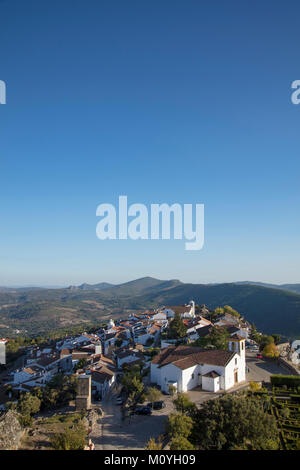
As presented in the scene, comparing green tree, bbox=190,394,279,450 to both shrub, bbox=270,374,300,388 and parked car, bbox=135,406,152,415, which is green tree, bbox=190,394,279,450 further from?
shrub, bbox=270,374,300,388

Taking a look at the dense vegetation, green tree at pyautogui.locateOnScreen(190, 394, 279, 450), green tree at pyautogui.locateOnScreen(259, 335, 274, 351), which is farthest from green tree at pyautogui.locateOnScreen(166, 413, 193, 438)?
green tree at pyautogui.locateOnScreen(259, 335, 274, 351)

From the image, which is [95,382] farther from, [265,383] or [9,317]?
[9,317]

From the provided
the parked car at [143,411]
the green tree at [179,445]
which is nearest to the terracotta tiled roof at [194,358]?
the parked car at [143,411]

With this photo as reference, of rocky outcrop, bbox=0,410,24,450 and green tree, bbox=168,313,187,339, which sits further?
green tree, bbox=168,313,187,339

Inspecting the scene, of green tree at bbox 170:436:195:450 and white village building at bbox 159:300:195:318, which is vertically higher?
green tree at bbox 170:436:195:450

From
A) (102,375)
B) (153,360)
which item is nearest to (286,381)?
(153,360)
